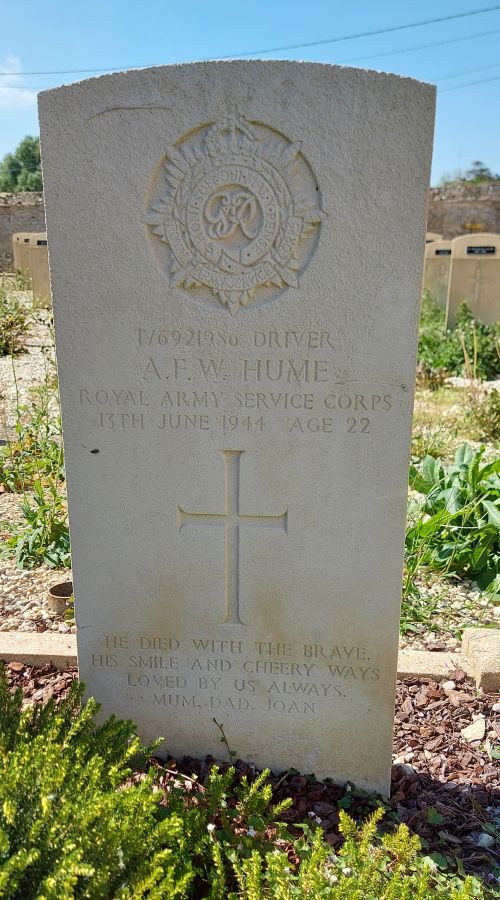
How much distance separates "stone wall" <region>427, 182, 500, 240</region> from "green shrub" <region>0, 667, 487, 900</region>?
73.9 feet

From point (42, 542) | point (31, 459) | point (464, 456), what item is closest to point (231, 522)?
point (42, 542)

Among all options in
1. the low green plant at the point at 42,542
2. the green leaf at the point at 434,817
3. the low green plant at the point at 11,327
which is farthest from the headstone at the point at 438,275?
the green leaf at the point at 434,817

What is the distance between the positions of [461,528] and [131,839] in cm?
270

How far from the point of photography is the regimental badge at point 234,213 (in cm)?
190

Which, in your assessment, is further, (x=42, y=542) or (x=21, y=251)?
(x=21, y=251)

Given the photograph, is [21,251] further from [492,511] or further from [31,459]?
[492,511]

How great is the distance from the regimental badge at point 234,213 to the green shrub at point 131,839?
53.3 inches

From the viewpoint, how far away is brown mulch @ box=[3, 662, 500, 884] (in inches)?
84.3

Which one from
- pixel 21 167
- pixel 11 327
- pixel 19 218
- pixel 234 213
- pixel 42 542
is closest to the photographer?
pixel 234 213

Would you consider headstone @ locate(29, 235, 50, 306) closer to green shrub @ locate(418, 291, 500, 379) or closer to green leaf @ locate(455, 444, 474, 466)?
green shrub @ locate(418, 291, 500, 379)

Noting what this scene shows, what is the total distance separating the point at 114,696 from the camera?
2.41m

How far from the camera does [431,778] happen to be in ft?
7.89

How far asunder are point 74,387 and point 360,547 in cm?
107

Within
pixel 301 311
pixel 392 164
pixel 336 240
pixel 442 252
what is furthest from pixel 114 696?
pixel 442 252
